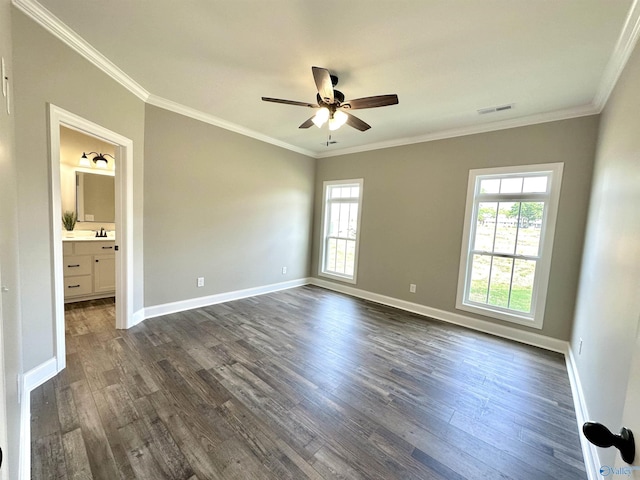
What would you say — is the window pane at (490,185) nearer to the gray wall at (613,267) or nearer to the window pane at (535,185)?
the window pane at (535,185)

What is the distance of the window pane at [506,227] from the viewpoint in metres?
3.28

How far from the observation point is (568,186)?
2.89 metres

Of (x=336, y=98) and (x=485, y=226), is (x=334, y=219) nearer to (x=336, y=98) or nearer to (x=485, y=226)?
(x=485, y=226)

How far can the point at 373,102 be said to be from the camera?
225 centimetres

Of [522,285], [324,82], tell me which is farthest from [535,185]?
[324,82]

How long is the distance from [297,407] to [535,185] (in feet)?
11.8

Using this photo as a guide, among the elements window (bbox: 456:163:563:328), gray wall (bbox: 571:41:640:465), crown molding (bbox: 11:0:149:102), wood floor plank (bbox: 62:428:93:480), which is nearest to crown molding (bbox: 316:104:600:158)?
gray wall (bbox: 571:41:640:465)

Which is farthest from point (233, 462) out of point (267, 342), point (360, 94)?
point (360, 94)

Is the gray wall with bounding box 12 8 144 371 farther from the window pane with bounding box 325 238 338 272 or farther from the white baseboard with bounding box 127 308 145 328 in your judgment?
the window pane with bounding box 325 238 338 272

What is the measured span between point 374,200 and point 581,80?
8.85 ft

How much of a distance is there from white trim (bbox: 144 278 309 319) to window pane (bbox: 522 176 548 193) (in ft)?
12.9

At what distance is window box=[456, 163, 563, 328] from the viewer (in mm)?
3064

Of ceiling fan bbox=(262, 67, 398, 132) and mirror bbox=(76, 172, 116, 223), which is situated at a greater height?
ceiling fan bbox=(262, 67, 398, 132)

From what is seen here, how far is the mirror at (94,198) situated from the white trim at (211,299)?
A: 1.80m
